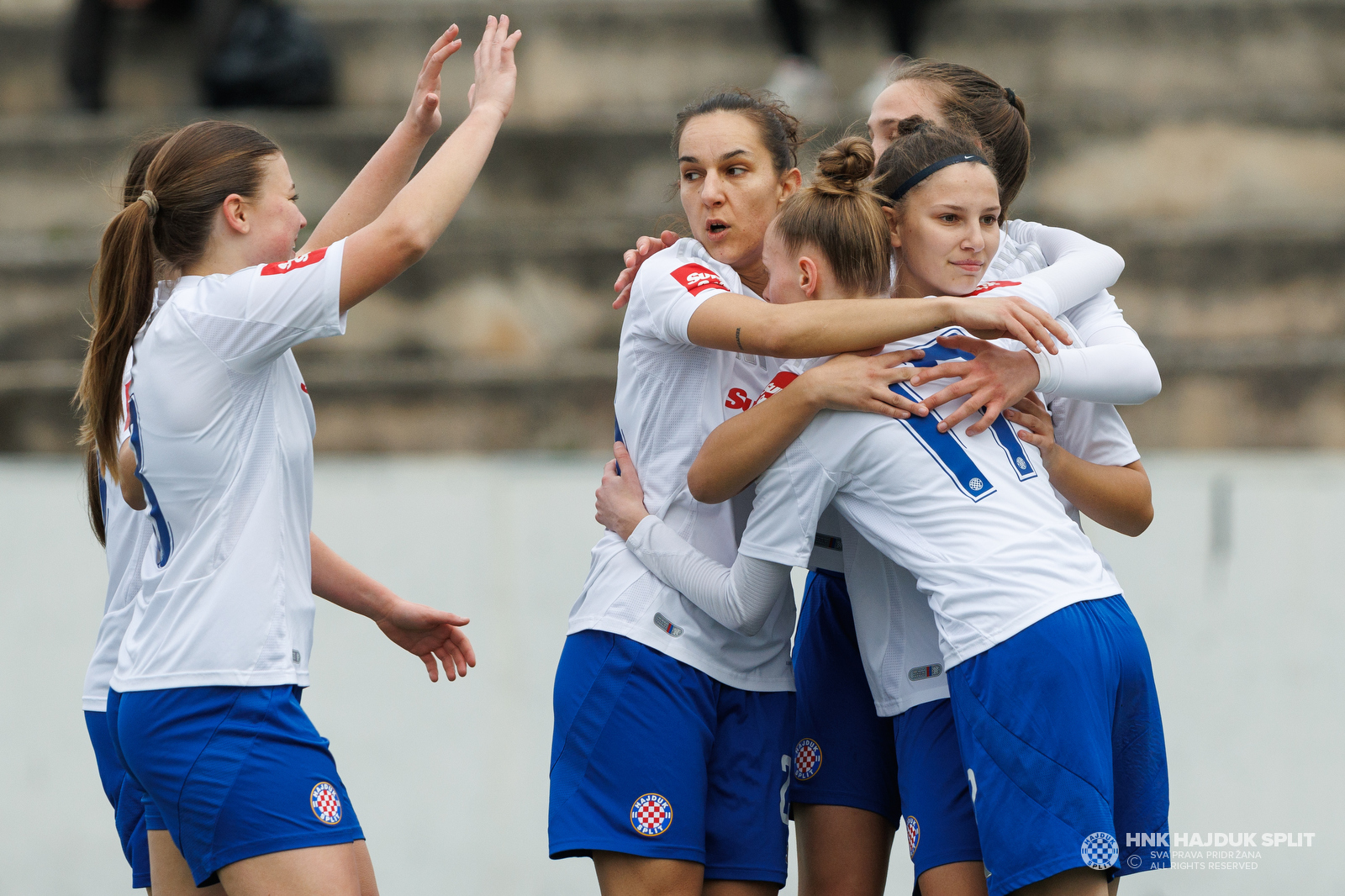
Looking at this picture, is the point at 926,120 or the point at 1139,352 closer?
the point at 1139,352

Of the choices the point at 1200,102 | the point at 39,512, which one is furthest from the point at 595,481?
the point at 1200,102

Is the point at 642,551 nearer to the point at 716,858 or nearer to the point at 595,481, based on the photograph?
the point at 716,858

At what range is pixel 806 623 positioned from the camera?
252cm

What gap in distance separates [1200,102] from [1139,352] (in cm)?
452

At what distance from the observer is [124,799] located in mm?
2465

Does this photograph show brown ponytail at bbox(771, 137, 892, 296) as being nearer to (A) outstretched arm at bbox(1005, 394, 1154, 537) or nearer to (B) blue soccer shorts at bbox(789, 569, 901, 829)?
(A) outstretched arm at bbox(1005, 394, 1154, 537)

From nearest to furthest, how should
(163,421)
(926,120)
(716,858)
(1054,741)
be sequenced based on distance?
(1054,741) → (163,421) → (716,858) → (926,120)

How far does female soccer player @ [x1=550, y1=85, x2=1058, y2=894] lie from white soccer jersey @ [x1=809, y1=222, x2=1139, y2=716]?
15 cm

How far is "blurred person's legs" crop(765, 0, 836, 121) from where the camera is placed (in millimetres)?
5992

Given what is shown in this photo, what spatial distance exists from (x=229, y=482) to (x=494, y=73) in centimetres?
85

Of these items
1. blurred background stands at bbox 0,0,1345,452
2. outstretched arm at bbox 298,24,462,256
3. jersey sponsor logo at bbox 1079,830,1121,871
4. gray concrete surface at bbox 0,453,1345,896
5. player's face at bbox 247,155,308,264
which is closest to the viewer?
jersey sponsor logo at bbox 1079,830,1121,871

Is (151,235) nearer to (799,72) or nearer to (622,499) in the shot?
(622,499)

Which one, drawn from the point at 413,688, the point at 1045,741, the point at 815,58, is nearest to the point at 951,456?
the point at 1045,741

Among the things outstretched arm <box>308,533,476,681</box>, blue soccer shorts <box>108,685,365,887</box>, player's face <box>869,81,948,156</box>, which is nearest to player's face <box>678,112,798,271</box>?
player's face <box>869,81,948,156</box>
